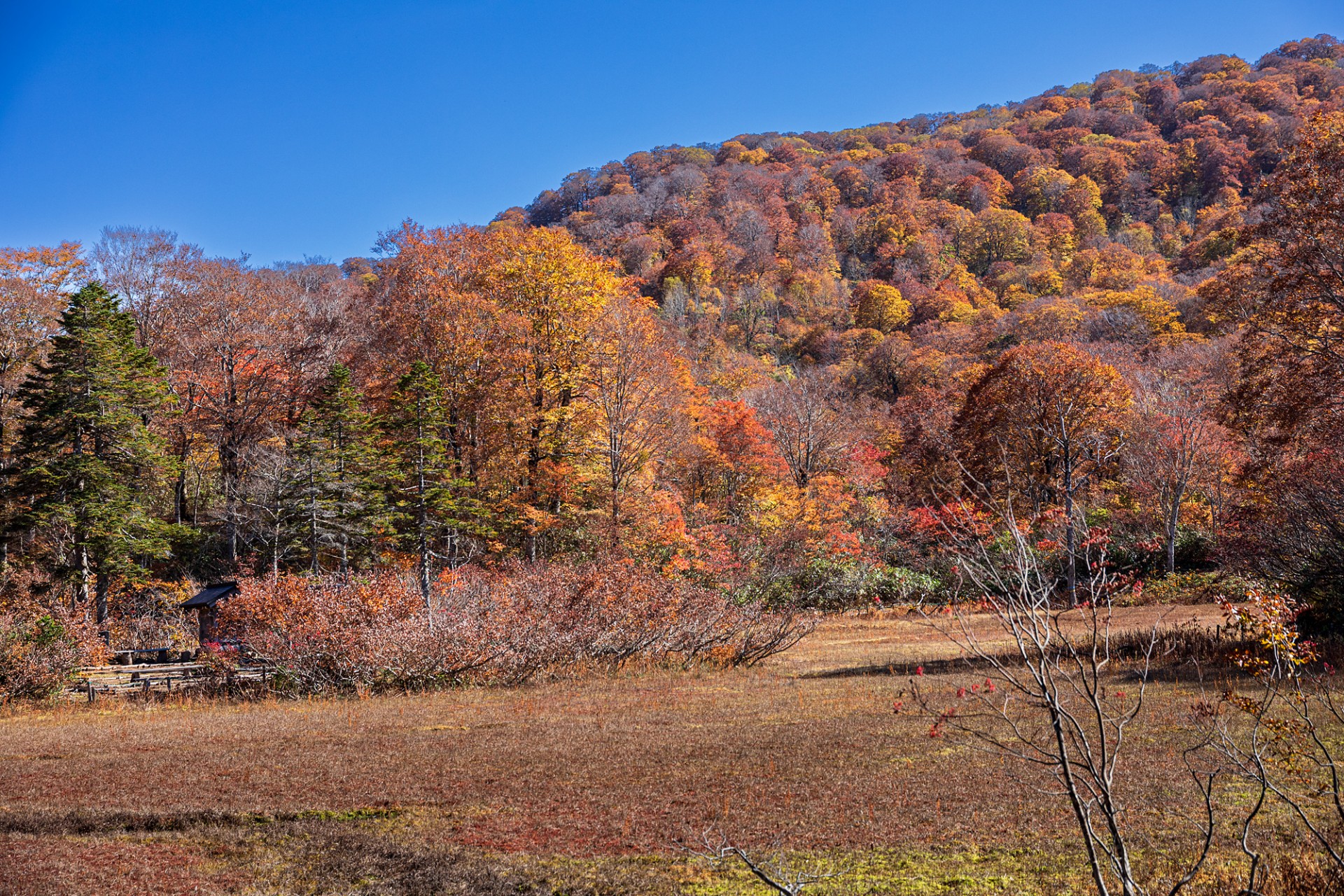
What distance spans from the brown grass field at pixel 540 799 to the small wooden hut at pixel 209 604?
11648 millimetres

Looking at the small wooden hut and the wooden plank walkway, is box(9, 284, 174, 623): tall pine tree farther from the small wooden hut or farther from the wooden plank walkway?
the wooden plank walkway

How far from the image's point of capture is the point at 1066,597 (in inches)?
1086

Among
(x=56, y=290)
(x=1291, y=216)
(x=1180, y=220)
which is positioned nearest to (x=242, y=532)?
(x=56, y=290)

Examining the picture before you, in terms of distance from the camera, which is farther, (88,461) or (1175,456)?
(1175,456)

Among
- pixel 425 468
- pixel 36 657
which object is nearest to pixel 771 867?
pixel 36 657

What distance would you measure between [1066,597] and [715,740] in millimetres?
21345

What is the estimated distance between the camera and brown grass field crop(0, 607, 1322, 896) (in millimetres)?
5887

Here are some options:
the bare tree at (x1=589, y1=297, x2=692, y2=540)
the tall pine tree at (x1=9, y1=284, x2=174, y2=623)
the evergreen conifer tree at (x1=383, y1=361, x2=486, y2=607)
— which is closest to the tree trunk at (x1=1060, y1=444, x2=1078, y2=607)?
the bare tree at (x1=589, y1=297, x2=692, y2=540)

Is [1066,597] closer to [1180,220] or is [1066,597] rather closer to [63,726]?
[63,726]

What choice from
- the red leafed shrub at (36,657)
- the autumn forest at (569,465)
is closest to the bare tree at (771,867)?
the autumn forest at (569,465)

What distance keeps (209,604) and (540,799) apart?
21.3m

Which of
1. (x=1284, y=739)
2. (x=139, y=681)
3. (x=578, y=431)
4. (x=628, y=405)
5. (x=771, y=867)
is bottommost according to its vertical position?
(x=139, y=681)

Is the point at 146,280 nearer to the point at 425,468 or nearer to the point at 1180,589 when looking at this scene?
the point at 425,468

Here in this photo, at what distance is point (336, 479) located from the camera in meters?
27.8
